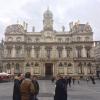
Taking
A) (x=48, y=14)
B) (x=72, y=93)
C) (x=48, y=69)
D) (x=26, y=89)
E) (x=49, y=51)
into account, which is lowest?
(x=72, y=93)

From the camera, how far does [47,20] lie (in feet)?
312

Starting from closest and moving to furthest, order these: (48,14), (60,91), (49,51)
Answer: (60,91) < (49,51) < (48,14)

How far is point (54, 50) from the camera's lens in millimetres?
92438

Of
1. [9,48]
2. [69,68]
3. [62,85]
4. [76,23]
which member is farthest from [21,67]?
[62,85]

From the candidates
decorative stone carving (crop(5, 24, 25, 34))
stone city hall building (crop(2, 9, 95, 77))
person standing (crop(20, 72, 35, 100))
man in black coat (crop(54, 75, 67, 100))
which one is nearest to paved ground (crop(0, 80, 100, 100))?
man in black coat (crop(54, 75, 67, 100))

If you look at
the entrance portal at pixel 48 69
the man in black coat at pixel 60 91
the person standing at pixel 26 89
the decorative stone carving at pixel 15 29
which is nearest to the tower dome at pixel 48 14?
the decorative stone carving at pixel 15 29

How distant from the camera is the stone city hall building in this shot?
90.6 m

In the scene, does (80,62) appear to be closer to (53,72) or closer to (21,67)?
(53,72)

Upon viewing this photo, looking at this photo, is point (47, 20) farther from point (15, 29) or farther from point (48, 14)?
point (15, 29)

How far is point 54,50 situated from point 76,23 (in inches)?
473

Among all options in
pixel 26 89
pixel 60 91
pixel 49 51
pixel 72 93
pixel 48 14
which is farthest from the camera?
pixel 48 14

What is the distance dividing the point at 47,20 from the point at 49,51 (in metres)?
10.7

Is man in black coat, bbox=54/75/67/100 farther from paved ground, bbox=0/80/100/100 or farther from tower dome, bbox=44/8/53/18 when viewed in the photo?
tower dome, bbox=44/8/53/18

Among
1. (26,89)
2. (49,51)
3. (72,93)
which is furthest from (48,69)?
(26,89)
